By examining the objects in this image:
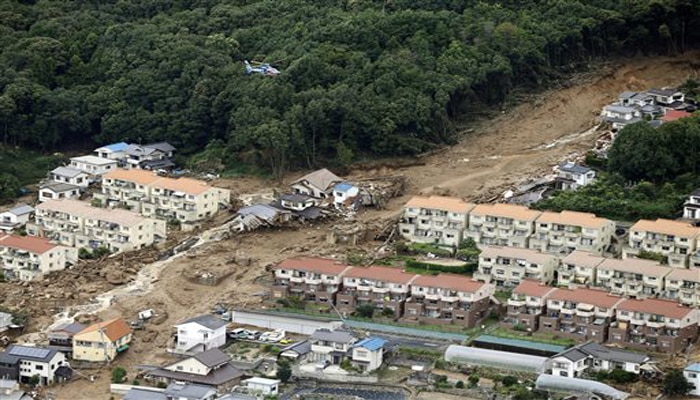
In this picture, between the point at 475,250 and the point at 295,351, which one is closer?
the point at 295,351

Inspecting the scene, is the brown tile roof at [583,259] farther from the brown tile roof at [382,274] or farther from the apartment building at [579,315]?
the brown tile roof at [382,274]

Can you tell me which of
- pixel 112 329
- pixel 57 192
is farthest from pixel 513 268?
pixel 57 192

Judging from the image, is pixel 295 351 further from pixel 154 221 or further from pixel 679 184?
pixel 679 184

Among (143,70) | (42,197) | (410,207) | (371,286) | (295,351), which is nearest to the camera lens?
(295,351)

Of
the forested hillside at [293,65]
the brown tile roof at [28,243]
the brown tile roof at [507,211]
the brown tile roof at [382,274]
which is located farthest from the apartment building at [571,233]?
the brown tile roof at [28,243]

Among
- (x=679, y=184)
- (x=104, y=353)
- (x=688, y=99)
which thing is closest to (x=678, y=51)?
(x=688, y=99)

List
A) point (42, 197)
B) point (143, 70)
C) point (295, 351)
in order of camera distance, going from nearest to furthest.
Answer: point (295, 351) → point (42, 197) → point (143, 70)

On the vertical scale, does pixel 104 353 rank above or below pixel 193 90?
below

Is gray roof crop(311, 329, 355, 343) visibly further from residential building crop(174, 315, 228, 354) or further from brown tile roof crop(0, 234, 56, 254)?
brown tile roof crop(0, 234, 56, 254)
